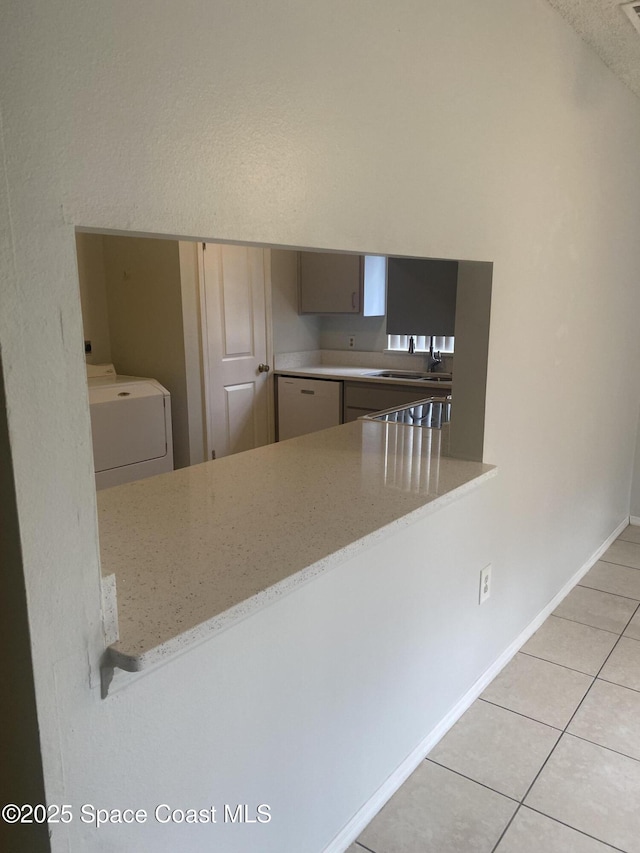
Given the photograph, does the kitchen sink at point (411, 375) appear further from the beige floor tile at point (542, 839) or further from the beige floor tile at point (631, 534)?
Result: the beige floor tile at point (542, 839)

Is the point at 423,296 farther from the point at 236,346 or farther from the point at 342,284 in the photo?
the point at 342,284

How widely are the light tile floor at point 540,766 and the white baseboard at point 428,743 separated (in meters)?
0.02

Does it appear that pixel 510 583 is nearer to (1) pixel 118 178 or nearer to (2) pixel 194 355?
(1) pixel 118 178

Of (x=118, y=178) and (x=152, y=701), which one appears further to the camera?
(x=152, y=701)

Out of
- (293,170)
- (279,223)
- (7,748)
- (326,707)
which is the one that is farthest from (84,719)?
(293,170)

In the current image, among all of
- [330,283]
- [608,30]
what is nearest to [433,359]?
[330,283]

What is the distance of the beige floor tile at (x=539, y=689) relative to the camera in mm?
2135

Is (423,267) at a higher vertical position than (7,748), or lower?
higher

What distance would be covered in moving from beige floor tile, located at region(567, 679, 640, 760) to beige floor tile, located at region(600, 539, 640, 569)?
118 centimetres

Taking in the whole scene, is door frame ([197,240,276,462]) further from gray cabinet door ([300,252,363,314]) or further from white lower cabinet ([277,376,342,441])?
gray cabinet door ([300,252,363,314])

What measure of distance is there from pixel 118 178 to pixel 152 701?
0.81 meters

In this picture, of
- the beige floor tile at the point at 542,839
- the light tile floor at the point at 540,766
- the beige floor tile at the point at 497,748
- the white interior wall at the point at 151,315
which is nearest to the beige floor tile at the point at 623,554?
the light tile floor at the point at 540,766

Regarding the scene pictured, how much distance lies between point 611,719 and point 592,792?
367 mm

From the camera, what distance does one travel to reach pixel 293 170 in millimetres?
1149
